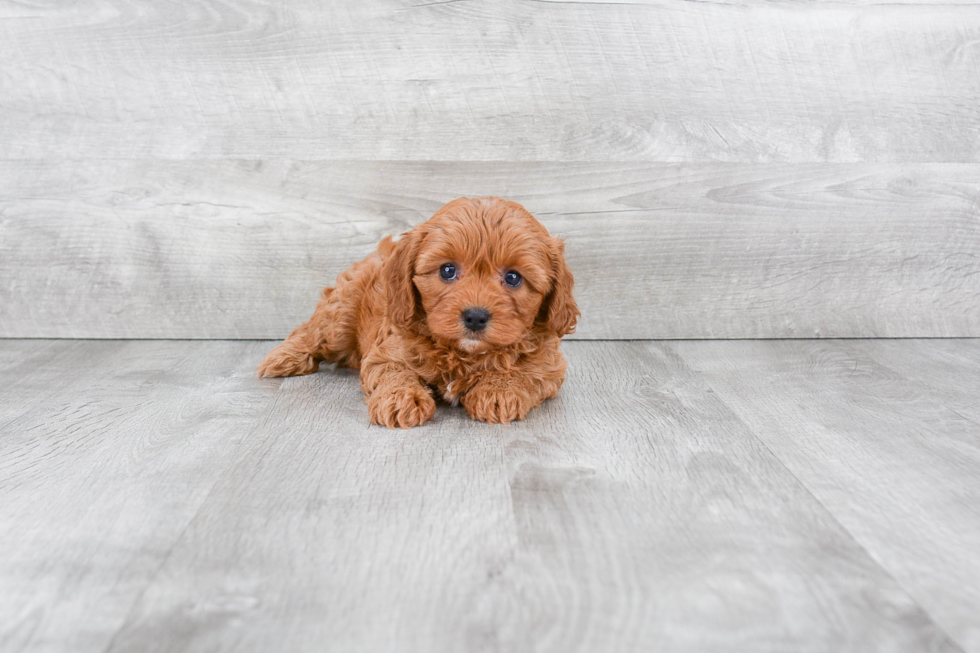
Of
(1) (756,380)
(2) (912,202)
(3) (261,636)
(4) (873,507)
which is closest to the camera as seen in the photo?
(3) (261,636)

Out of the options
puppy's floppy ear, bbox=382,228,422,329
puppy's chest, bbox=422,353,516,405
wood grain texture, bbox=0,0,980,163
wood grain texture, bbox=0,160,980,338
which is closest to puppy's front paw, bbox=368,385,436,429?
puppy's chest, bbox=422,353,516,405

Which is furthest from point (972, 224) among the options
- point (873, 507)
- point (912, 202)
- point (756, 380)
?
point (873, 507)

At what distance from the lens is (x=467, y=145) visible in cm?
335

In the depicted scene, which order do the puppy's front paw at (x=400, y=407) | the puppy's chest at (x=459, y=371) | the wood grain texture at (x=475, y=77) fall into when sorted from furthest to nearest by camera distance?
the wood grain texture at (x=475, y=77) → the puppy's chest at (x=459, y=371) → the puppy's front paw at (x=400, y=407)

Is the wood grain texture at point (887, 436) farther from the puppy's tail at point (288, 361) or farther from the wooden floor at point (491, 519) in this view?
the puppy's tail at point (288, 361)

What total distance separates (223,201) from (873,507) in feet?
9.01

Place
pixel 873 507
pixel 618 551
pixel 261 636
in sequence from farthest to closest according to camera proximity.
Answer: pixel 873 507
pixel 618 551
pixel 261 636

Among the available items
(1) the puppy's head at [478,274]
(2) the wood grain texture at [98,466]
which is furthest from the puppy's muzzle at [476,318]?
(2) the wood grain texture at [98,466]

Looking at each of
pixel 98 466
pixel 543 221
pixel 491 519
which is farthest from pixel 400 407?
pixel 543 221

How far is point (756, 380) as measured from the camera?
291 centimetres

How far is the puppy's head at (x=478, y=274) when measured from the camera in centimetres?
225

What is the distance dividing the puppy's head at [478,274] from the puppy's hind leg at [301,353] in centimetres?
64

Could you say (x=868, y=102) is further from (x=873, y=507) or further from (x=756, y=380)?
(x=873, y=507)

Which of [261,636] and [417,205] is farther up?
[417,205]
